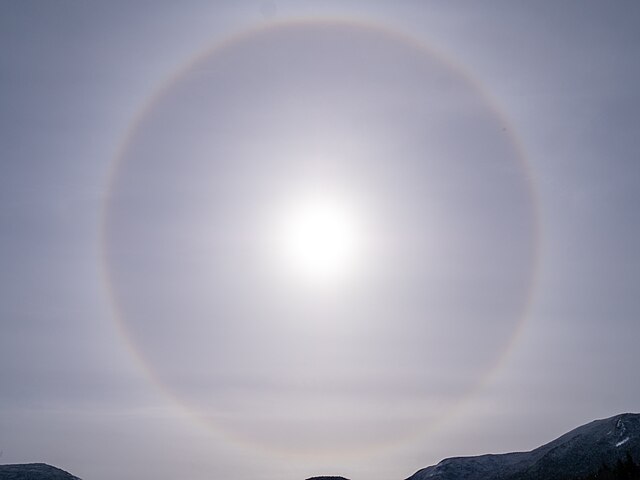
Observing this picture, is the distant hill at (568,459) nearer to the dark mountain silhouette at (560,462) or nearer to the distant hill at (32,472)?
the dark mountain silhouette at (560,462)

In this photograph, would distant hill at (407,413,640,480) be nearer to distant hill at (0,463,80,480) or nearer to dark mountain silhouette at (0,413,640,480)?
dark mountain silhouette at (0,413,640,480)

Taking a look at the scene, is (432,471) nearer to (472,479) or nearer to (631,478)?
(472,479)

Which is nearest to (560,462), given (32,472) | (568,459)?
(568,459)

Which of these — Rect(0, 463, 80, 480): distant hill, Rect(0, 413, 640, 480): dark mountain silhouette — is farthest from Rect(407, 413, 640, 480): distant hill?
Rect(0, 463, 80, 480): distant hill

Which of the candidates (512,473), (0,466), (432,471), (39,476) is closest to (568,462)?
(512,473)

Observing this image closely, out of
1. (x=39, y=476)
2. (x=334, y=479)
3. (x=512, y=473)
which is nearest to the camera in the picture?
(x=512, y=473)

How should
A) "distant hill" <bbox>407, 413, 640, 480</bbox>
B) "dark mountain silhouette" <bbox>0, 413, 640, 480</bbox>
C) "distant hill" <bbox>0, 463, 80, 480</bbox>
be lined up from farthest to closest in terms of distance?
"distant hill" <bbox>0, 463, 80, 480</bbox> < "distant hill" <bbox>407, 413, 640, 480</bbox> < "dark mountain silhouette" <bbox>0, 413, 640, 480</bbox>
